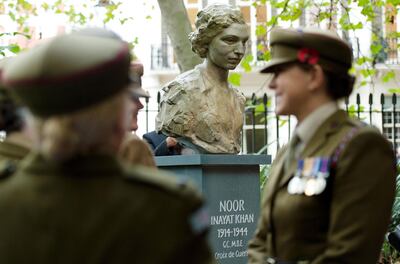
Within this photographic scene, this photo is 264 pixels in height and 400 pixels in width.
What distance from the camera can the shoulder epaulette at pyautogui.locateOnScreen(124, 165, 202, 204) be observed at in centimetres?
236

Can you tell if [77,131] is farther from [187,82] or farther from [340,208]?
[187,82]

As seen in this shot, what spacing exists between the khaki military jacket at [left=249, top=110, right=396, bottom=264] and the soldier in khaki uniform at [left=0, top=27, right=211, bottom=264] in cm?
125

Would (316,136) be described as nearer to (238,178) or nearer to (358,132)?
(358,132)

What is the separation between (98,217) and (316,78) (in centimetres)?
164

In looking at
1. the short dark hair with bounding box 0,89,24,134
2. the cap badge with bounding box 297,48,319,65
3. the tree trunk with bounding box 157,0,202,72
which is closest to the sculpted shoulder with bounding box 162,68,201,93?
the cap badge with bounding box 297,48,319,65

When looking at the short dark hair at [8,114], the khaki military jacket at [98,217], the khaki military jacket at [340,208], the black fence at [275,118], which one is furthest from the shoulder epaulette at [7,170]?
the black fence at [275,118]

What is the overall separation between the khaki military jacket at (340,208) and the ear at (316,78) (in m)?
0.15

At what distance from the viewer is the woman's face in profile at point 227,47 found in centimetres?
848

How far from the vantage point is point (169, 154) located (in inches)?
347

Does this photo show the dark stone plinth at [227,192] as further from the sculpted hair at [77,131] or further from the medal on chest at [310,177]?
the sculpted hair at [77,131]

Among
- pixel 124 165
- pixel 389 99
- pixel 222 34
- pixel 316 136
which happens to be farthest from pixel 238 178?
pixel 389 99

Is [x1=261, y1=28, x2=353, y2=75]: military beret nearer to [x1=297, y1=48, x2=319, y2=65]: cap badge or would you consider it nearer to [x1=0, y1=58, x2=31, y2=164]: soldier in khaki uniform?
[x1=297, y1=48, x2=319, y2=65]: cap badge

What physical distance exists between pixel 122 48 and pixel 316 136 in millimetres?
1465

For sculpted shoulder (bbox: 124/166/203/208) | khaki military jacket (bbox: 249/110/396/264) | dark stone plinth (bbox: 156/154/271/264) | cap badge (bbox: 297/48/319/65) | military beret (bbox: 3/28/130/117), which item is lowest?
dark stone plinth (bbox: 156/154/271/264)
